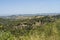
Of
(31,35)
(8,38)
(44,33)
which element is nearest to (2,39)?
(8,38)

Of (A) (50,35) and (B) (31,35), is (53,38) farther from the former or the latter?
(B) (31,35)

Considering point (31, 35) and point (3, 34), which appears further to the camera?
point (3, 34)

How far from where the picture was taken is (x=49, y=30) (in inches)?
329

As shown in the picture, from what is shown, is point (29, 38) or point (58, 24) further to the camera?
point (58, 24)

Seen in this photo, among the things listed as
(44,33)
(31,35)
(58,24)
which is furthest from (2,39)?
(58,24)

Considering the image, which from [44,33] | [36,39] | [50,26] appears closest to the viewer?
[36,39]

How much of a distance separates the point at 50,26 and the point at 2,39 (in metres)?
2.19

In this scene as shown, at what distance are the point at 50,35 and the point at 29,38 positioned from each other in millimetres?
939

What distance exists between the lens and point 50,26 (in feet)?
28.2

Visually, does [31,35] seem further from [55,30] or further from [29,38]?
[55,30]

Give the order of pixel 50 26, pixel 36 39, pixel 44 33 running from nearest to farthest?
pixel 36 39
pixel 44 33
pixel 50 26

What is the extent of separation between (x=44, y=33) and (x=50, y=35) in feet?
0.88

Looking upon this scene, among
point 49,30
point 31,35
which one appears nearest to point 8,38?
point 31,35

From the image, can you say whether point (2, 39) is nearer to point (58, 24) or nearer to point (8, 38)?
point (8, 38)
